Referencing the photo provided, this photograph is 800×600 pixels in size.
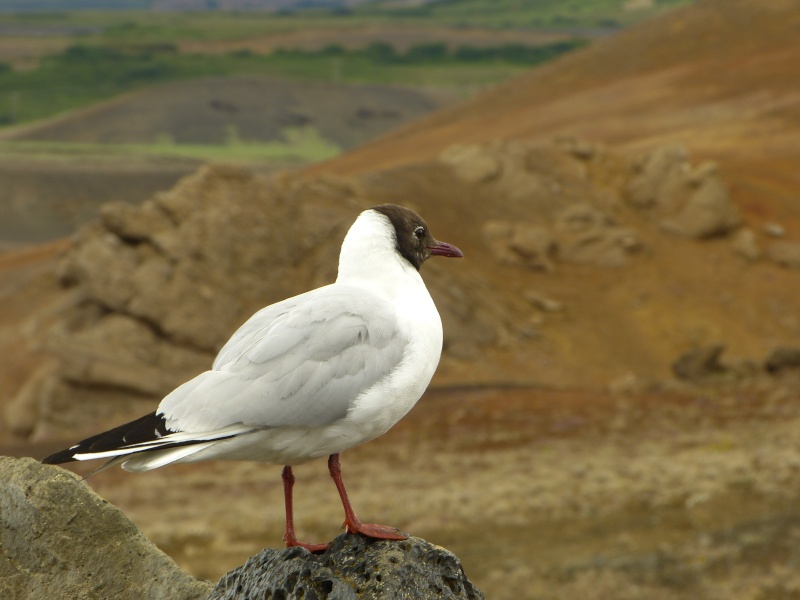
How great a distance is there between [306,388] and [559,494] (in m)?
11.4

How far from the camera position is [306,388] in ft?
20.8

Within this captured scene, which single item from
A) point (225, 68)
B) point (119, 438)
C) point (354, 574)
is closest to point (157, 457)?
point (119, 438)

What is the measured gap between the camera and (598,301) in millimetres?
26188

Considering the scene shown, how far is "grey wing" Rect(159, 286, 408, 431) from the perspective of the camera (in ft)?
20.6

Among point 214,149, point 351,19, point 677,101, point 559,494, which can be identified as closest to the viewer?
point 559,494

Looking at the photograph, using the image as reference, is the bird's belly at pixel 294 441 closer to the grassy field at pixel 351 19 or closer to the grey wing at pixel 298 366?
the grey wing at pixel 298 366

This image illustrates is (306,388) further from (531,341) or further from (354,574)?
(531,341)

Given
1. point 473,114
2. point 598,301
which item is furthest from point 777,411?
point 473,114

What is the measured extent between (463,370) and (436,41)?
119m

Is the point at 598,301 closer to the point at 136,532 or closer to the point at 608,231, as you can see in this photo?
the point at 608,231

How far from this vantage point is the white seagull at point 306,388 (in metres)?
6.24

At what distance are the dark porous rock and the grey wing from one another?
0.68 meters

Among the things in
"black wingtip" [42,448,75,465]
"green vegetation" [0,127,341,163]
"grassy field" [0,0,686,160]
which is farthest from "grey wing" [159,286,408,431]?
"grassy field" [0,0,686,160]

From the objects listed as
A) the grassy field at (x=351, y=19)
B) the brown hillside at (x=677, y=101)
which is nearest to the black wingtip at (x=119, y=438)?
the brown hillside at (x=677, y=101)
